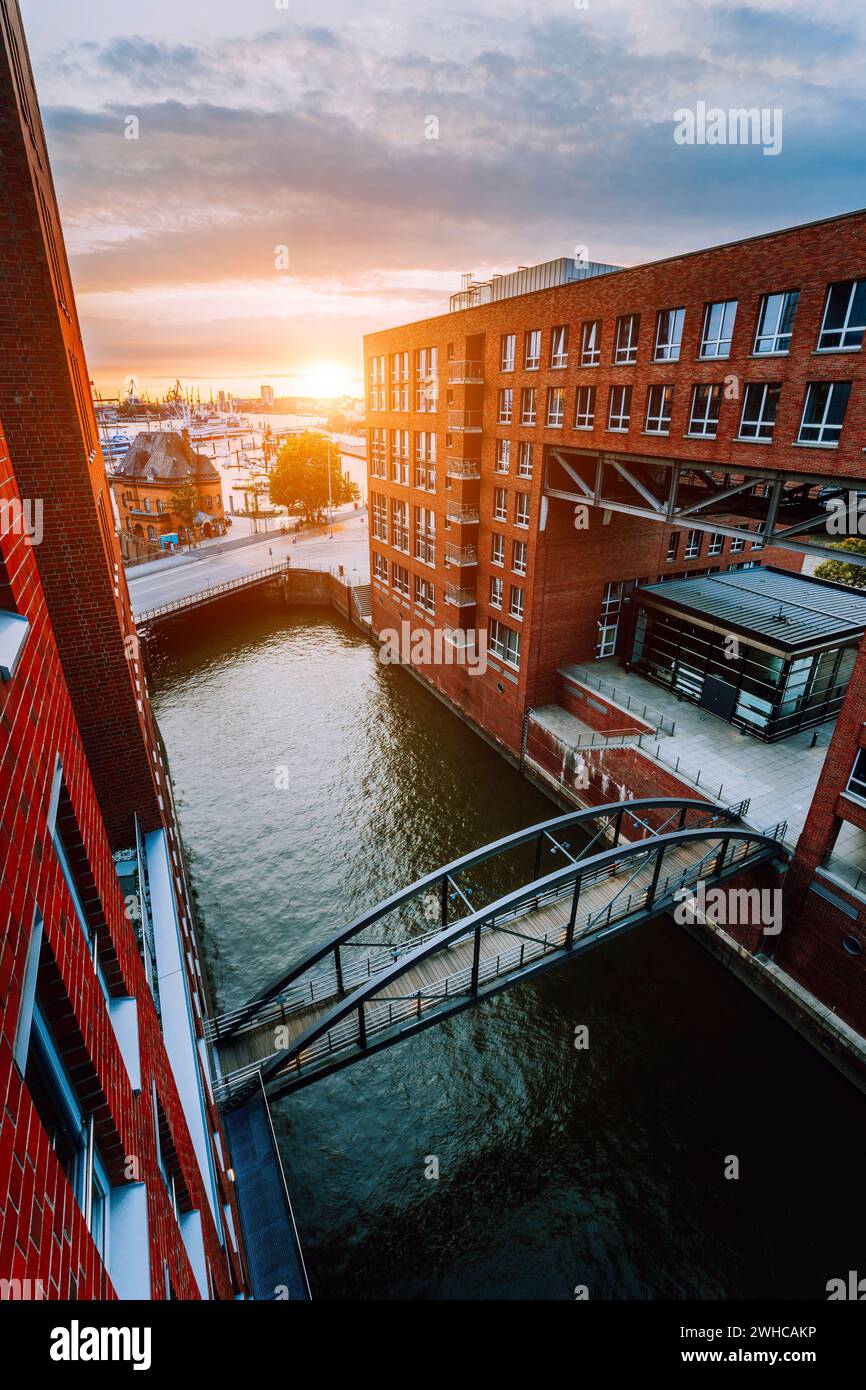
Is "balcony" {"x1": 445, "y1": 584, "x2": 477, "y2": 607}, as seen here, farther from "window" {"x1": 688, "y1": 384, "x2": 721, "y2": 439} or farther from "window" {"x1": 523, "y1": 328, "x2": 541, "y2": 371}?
"window" {"x1": 688, "y1": 384, "x2": 721, "y2": 439}

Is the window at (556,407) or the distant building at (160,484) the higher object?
the window at (556,407)

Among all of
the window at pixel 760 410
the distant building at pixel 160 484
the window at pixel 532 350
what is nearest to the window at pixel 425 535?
the window at pixel 532 350

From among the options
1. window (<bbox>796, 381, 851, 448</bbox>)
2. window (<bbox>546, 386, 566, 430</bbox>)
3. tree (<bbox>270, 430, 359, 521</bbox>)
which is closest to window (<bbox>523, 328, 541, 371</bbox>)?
window (<bbox>546, 386, 566, 430</bbox>)

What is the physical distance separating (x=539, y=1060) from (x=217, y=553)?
5175 centimetres

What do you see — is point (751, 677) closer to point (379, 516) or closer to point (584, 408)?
point (584, 408)

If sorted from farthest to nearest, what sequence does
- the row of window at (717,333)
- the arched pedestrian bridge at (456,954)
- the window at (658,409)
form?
the window at (658,409)
the row of window at (717,333)
the arched pedestrian bridge at (456,954)

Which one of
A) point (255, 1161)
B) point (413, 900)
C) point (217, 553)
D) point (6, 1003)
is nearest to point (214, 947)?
point (413, 900)

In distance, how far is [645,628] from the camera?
27562 mm

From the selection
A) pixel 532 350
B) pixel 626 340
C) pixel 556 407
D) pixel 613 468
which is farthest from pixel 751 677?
pixel 532 350

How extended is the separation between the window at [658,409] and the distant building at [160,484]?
176 ft

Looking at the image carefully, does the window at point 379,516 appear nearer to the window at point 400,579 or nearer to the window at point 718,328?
the window at point 400,579

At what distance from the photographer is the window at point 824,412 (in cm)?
1513

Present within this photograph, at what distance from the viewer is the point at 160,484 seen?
6431 centimetres

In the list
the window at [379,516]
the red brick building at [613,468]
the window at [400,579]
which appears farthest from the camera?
the window at [379,516]
